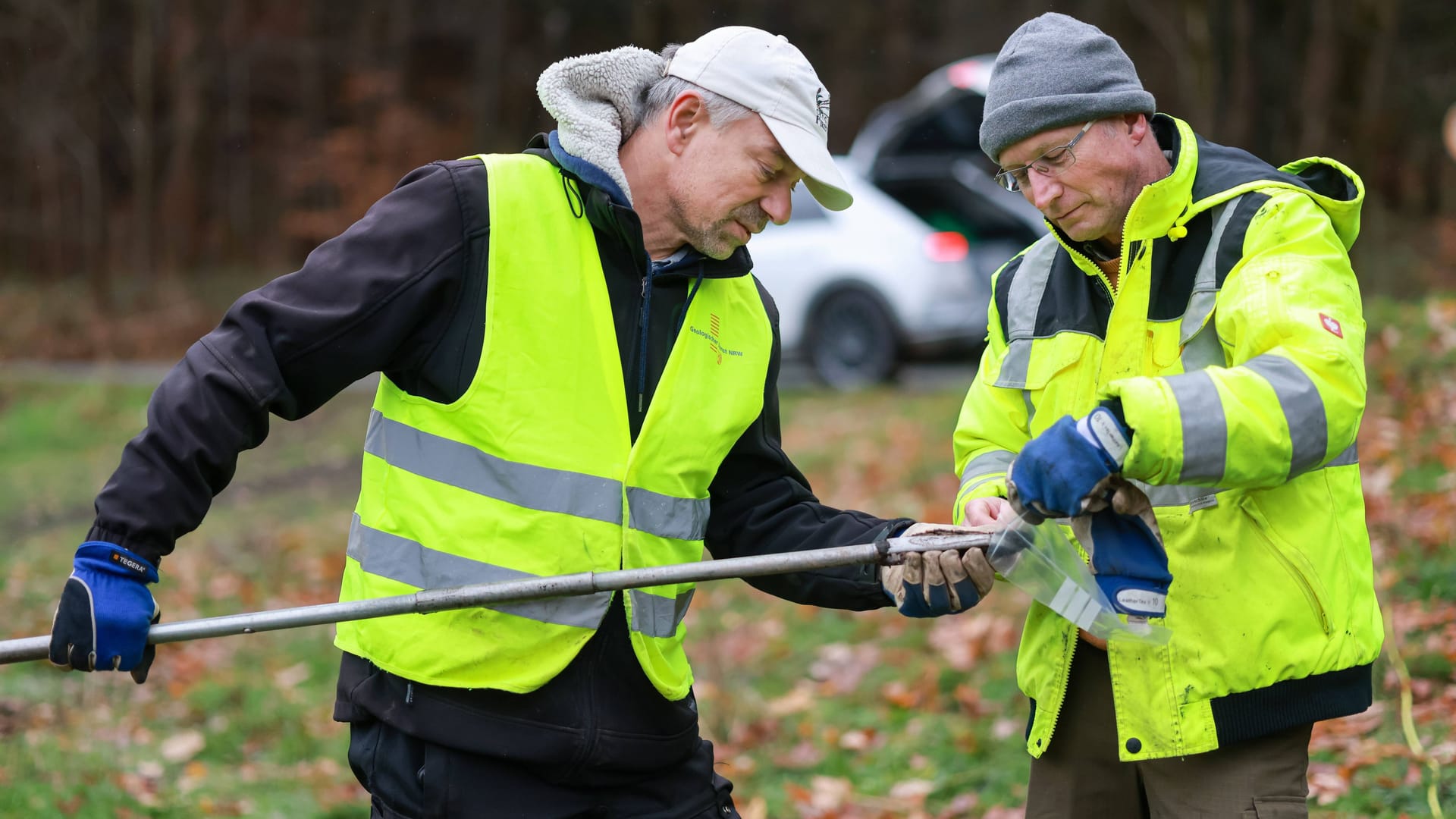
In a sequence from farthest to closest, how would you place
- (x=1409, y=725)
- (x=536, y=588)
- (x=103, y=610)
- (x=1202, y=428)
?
(x=1409, y=725)
(x=536, y=588)
(x=103, y=610)
(x=1202, y=428)

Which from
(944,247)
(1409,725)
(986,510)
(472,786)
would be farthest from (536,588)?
(944,247)

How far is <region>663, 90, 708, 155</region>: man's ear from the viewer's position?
10.00 feet

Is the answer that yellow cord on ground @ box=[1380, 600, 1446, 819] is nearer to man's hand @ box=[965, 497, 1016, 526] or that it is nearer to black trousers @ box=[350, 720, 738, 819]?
man's hand @ box=[965, 497, 1016, 526]

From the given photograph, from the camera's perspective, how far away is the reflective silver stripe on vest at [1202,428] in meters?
2.41

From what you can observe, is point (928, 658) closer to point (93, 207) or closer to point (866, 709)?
point (866, 709)

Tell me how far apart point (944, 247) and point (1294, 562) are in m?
8.80

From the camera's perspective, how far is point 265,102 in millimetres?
24328

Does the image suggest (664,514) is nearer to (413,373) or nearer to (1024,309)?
(413,373)

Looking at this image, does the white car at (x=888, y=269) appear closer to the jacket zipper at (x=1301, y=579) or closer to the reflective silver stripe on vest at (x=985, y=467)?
the reflective silver stripe on vest at (x=985, y=467)

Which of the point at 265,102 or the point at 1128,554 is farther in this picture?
the point at 265,102

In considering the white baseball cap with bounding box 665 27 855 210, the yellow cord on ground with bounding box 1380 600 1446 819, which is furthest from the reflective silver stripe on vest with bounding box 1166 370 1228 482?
the yellow cord on ground with bounding box 1380 600 1446 819

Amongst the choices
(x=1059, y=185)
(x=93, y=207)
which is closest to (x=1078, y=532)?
(x=1059, y=185)

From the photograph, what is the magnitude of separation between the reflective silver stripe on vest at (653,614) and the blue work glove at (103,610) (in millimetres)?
897

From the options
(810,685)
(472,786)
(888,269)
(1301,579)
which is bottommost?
(810,685)
